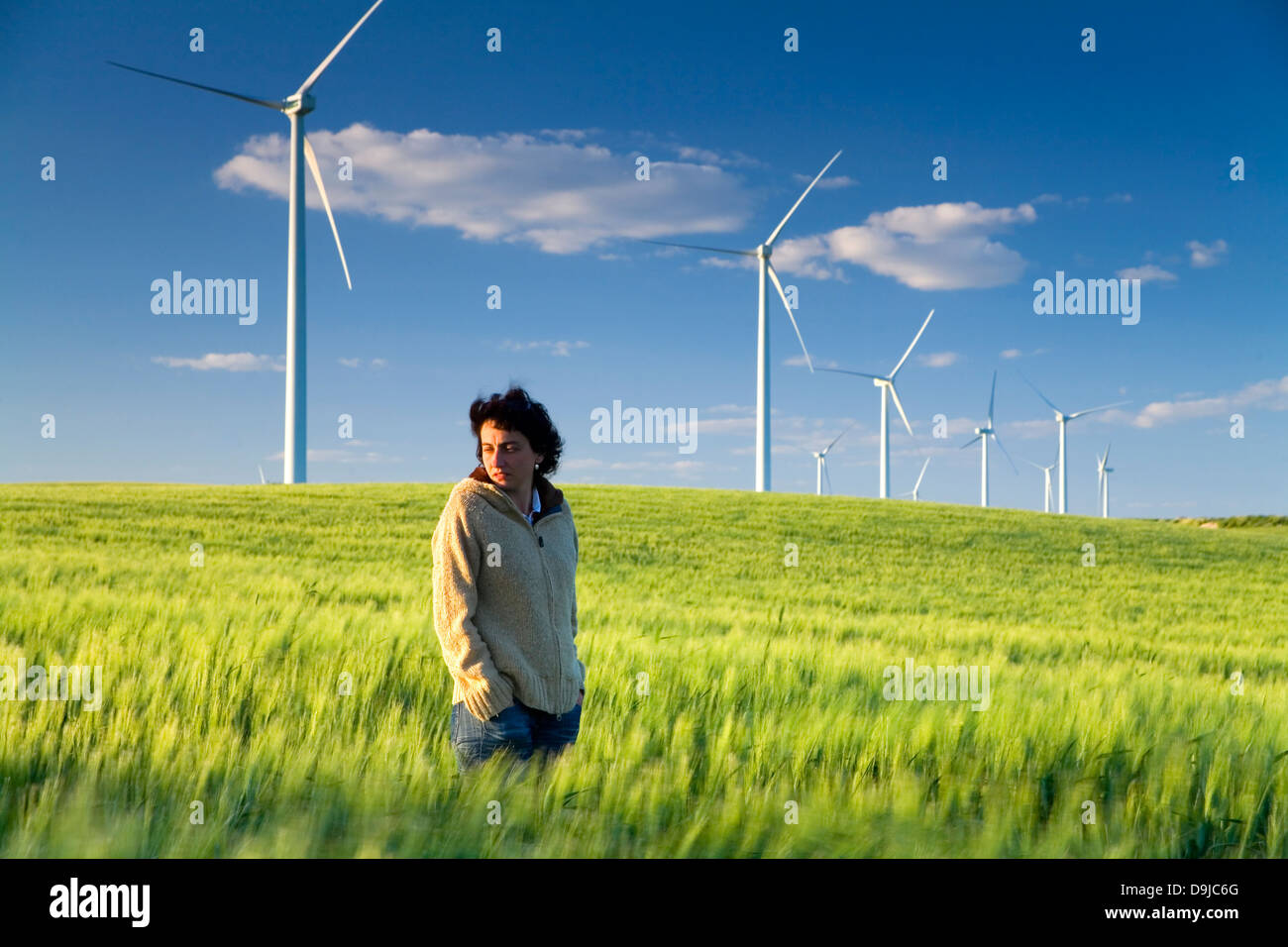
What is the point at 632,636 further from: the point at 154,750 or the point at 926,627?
the point at 926,627

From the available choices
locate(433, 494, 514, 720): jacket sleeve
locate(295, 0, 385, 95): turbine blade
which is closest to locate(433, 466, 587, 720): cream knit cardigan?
locate(433, 494, 514, 720): jacket sleeve

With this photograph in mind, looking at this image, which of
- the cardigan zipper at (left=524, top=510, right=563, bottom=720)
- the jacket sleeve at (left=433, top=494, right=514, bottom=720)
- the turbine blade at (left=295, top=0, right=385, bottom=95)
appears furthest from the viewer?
the turbine blade at (left=295, top=0, right=385, bottom=95)

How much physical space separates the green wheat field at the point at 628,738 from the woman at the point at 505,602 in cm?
23

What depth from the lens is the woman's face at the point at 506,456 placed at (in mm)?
4457

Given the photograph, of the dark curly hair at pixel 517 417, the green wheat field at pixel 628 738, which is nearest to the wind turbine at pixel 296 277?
the green wheat field at pixel 628 738

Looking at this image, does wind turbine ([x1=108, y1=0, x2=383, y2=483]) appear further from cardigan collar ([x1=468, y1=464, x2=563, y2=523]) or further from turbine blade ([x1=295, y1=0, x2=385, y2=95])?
cardigan collar ([x1=468, y1=464, x2=563, y2=523])

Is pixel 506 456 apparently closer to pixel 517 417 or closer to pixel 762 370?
pixel 517 417

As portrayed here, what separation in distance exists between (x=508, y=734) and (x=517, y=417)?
1613 mm

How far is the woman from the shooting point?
415 cm

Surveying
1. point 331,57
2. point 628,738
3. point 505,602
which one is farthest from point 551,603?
point 331,57

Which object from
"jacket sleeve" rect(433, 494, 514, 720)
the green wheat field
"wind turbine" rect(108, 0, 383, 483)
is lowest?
the green wheat field

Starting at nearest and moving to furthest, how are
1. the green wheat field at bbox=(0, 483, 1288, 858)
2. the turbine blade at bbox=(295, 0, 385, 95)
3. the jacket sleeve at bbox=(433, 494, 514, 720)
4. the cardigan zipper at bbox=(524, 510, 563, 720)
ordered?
the green wheat field at bbox=(0, 483, 1288, 858)
the jacket sleeve at bbox=(433, 494, 514, 720)
the cardigan zipper at bbox=(524, 510, 563, 720)
the turbine blade at bbox=(295, 0, 385, 95)
